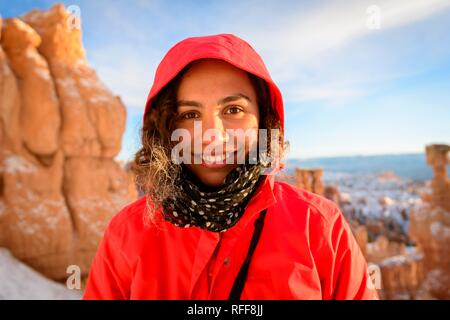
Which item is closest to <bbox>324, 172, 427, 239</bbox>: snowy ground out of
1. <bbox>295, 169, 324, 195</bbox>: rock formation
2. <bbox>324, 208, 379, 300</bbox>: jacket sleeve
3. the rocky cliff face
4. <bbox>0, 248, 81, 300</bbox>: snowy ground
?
<bbox>295, 169, 324, 195</bbox>: rock formation

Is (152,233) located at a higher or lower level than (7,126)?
lower

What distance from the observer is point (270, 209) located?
137 cm

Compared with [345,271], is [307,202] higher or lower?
higher

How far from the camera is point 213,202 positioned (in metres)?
1.29

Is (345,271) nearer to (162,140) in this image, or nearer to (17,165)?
(162,140)

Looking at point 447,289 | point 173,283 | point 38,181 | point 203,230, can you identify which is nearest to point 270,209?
point 203,230

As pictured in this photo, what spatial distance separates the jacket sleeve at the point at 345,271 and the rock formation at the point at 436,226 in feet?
59.1

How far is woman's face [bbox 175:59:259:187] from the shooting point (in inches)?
50.1

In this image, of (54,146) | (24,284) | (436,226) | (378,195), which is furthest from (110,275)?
(378,195)

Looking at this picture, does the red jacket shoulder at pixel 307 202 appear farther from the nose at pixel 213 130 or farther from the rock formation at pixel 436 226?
the rock formation at pixel 436 226

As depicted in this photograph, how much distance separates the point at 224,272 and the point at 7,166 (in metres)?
8.66

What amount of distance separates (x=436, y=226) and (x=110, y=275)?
18.9m
